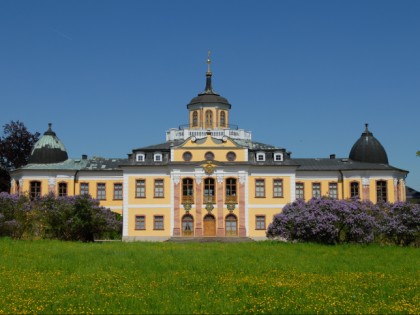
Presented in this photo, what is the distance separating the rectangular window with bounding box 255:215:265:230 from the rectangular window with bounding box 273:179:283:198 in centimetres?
226

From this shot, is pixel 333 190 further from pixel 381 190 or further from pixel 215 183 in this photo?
pixel 215 183

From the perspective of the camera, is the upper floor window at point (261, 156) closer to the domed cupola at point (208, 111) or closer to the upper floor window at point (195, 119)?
the domed cupola at point (208, 111)

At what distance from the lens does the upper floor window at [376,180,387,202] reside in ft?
178

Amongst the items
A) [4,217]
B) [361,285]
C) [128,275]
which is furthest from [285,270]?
[4,217]

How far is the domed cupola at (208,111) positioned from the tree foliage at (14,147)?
18.1 meters

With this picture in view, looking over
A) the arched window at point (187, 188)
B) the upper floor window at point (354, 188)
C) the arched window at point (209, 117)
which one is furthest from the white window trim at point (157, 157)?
the upper floor window at point (354, 188)

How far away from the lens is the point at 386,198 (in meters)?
54.2

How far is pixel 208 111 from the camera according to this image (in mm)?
59000

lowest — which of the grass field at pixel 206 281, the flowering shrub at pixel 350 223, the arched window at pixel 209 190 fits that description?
the grass field at pixel 206 281

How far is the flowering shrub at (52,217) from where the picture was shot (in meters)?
38.4

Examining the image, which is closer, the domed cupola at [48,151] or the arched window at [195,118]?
the domed cupola at [48,151]

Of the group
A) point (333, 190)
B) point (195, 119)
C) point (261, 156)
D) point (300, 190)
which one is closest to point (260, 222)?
point (300, 190)

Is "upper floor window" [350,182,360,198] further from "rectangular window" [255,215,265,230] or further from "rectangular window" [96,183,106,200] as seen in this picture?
"rectangular window" [96,183,106,200]

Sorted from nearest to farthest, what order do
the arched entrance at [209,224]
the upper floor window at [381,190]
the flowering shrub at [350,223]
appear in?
the flowering shrub at [350,223]
the arched entrance at [209,224]
the upper floor window at [381,190]
